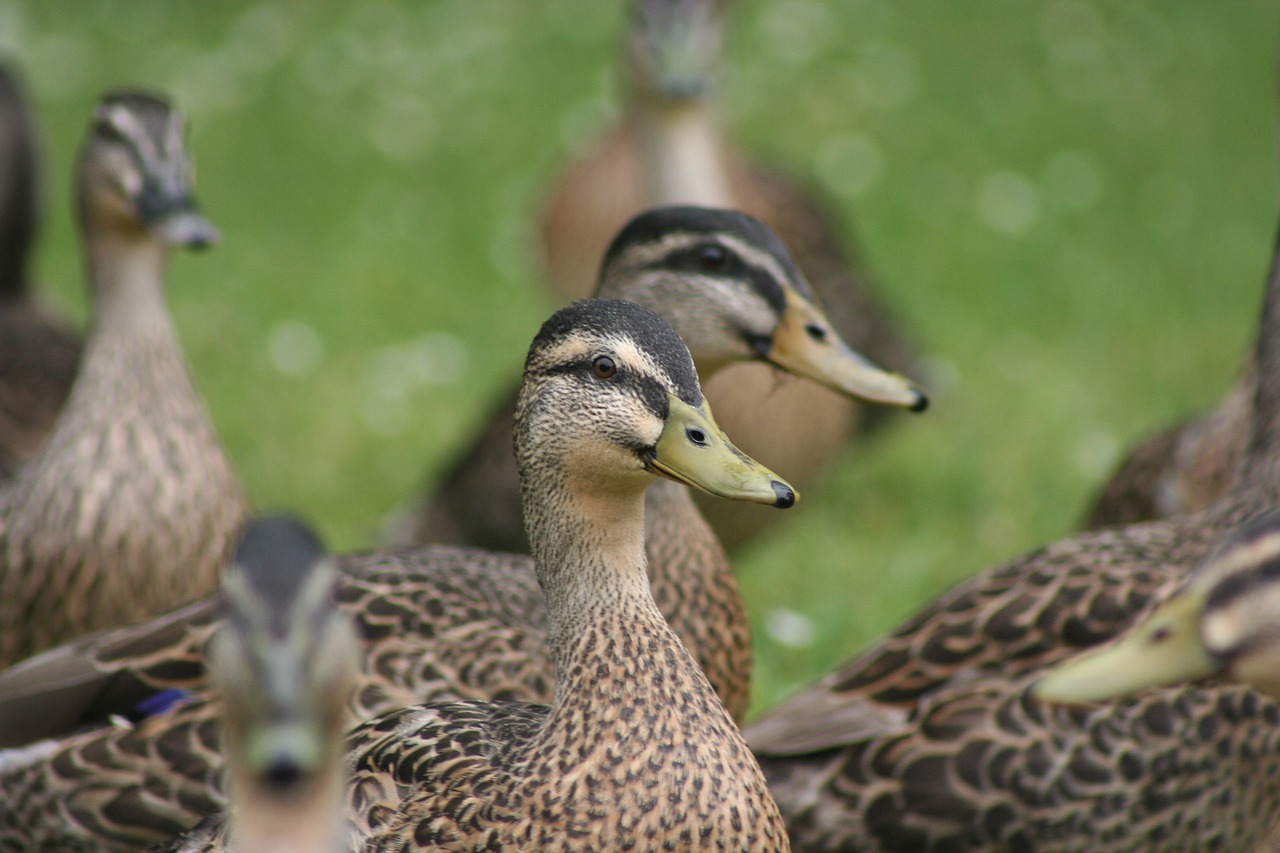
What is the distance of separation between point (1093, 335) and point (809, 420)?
2607mm

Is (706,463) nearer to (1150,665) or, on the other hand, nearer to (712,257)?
(1150,665)

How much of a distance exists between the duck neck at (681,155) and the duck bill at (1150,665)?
10.8 ft

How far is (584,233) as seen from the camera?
662 cm

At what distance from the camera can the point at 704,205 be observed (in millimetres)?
4812

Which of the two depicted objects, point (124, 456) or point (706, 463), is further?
point (124, 456)

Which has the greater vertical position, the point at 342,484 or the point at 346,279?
the point at 346,279

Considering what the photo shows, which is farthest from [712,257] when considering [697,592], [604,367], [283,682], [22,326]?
[22,326]

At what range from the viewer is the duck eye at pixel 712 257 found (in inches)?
131

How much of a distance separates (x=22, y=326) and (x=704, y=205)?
220cm

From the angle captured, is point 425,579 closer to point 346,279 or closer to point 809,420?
point 809,420

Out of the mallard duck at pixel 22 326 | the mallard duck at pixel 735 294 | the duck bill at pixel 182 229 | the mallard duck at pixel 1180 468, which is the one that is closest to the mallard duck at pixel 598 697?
the mallard duck at pixel 735 294

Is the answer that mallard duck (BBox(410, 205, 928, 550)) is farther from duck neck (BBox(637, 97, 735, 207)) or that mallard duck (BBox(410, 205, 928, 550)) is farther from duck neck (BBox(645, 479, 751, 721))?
duck neck (BBox(637, 97, 735, 207))

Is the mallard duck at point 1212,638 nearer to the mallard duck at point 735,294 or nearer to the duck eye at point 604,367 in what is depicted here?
the duck eye at point 604,367

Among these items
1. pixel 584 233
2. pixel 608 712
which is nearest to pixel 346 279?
pixel 584 233
